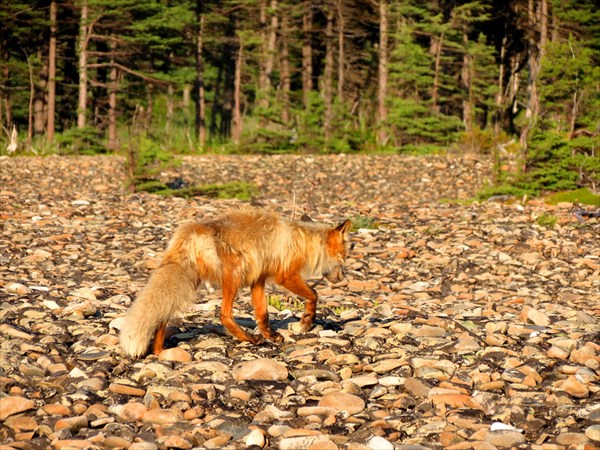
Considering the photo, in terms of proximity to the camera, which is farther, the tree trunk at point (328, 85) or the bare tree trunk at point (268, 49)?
the bare tree trunk at point (268, 49)

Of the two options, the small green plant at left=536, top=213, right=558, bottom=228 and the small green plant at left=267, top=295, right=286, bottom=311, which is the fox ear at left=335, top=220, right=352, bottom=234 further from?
the small green plant at left=536, top=213, right=558, bottom=228

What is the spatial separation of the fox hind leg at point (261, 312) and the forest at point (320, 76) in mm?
11229

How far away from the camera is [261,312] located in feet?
21.6

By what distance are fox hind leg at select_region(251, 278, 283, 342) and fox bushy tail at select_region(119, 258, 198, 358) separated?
81 centimetres

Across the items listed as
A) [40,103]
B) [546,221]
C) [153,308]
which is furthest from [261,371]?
[40,103]

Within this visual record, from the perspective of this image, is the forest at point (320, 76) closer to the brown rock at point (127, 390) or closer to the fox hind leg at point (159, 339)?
the fox hind leg at point (159, 339)

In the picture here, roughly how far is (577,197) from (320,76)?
21581 millimetres

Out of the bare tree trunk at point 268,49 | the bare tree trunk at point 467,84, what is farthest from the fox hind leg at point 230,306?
the bare tree trunk at point 467,84

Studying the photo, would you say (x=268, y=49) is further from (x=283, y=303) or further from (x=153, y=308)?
(x=153, y=308)

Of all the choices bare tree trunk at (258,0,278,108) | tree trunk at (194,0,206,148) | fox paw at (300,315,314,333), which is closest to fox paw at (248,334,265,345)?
fox paw at (300,315,314,333)

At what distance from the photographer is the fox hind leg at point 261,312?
659 cm

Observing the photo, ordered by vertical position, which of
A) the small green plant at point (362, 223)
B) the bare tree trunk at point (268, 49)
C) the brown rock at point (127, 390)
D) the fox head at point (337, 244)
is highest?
the bare tree trunk at point (268, 49)

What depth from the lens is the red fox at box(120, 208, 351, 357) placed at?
228 inches

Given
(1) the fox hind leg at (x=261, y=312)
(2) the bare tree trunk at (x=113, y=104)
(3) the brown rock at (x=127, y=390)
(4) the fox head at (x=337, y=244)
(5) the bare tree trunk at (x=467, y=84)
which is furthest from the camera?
(5) the bare tree trunk at (x=467, y=84)
